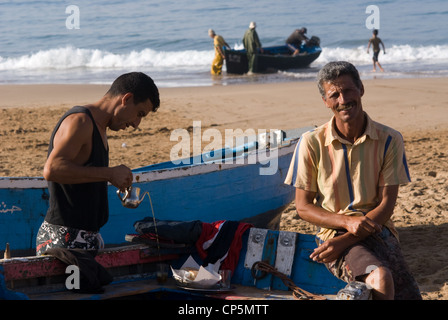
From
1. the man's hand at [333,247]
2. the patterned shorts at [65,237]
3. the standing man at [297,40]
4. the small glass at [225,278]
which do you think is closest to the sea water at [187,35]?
the standing man at [297,40]

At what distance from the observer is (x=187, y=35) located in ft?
105

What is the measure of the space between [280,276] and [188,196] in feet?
5.86

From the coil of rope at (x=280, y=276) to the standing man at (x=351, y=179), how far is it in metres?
0.38

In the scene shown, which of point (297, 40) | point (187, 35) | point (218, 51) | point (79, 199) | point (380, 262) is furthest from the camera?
point (187, 35)

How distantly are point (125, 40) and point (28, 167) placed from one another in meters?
23.7

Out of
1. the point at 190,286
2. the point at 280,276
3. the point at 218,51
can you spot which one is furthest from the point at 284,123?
the point at 218,51

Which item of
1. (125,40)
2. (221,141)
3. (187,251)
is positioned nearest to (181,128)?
(221,141)

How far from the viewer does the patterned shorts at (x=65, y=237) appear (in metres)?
3.68

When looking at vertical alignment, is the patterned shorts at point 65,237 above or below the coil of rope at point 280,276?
above

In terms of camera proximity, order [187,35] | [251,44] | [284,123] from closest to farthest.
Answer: [284,123]
[251,44]
[187,35]

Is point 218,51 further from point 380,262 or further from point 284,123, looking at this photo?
point 380,262

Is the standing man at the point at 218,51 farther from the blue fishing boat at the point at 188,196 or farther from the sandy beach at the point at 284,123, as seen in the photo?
the blue fishing boat at the point at 188,196

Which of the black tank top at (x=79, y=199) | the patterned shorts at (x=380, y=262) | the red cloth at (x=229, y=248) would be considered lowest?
the red cloth at (x=229, y=248)

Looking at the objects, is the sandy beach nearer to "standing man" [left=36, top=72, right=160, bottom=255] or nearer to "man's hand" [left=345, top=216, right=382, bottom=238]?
"man's hand" [left=345, top=216, right=382, bottom=238]
